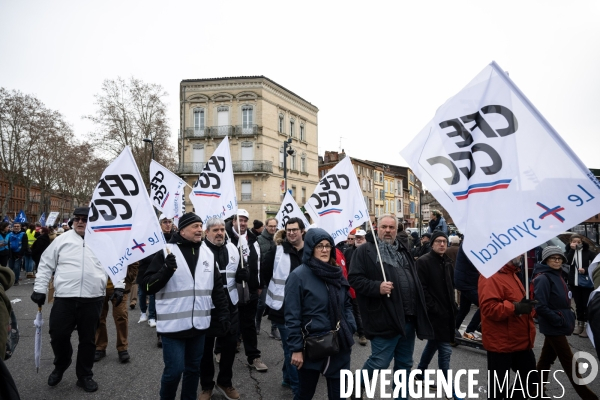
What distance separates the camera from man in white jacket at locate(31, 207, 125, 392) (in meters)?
4.64

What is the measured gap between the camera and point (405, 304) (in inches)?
157

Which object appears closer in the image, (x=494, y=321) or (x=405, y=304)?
(x=494, y=321)

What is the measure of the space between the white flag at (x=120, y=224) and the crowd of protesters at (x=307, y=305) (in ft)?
1.02

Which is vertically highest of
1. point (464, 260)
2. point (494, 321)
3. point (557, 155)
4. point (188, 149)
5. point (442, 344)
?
point (188, 149)

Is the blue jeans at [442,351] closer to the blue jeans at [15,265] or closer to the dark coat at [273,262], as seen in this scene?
the dark coat at [273,262]

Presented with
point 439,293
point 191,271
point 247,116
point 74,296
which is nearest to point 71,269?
point 74,296

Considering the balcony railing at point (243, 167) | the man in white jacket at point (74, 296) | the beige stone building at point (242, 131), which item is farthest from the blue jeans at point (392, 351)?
the balcony railing at point (243, 167)

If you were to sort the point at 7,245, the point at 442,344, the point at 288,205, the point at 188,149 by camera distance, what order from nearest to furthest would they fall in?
the point at 442,344 → the point at 288,205 → the point at 7,245 → the point at 188,149

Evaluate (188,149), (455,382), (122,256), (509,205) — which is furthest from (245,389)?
(188,149)

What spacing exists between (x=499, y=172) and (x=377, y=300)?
161 centimetres

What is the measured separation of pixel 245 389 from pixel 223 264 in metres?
1.47

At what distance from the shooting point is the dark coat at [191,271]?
3633 mm

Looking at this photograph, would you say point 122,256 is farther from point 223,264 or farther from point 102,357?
point 102,357

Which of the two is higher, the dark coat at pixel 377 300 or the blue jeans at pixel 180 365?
the dark coat at pixel 377 300
